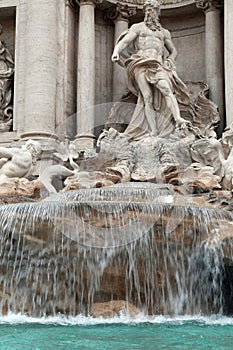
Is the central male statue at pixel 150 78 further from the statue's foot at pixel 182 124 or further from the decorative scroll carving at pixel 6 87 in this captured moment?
the decorative scroll carving at pixel 6 87

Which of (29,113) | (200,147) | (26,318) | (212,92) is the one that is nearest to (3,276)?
(26,318)

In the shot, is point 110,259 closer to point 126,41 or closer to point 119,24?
point 126,41

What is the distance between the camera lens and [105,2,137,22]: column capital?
17062 millimetres

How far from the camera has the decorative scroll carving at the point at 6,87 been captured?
1652 cm

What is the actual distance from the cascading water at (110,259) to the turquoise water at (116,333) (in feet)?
1.15

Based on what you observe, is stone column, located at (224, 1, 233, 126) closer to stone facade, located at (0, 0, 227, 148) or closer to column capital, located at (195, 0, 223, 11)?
stone facade, located at (0, 0, 227, 148)

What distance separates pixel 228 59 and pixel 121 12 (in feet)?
11.7

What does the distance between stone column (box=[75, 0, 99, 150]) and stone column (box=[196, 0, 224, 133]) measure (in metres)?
3.03

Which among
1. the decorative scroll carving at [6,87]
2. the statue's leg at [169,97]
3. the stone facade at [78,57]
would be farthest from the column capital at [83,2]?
the statue's leg at [169,97]

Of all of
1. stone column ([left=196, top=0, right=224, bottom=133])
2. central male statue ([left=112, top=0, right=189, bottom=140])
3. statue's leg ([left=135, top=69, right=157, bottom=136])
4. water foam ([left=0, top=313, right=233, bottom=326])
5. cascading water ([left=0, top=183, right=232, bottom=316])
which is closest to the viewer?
water foam ([left=0, top=313, right=233, bottom=326])

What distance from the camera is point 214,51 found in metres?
16.4

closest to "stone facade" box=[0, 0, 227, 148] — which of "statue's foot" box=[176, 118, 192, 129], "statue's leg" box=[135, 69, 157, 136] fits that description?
"statue's foot" box=[176, 118, 192, 129]

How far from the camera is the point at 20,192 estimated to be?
1189 centimetres

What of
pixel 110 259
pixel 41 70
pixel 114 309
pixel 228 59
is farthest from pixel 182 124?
pixel 114 309
